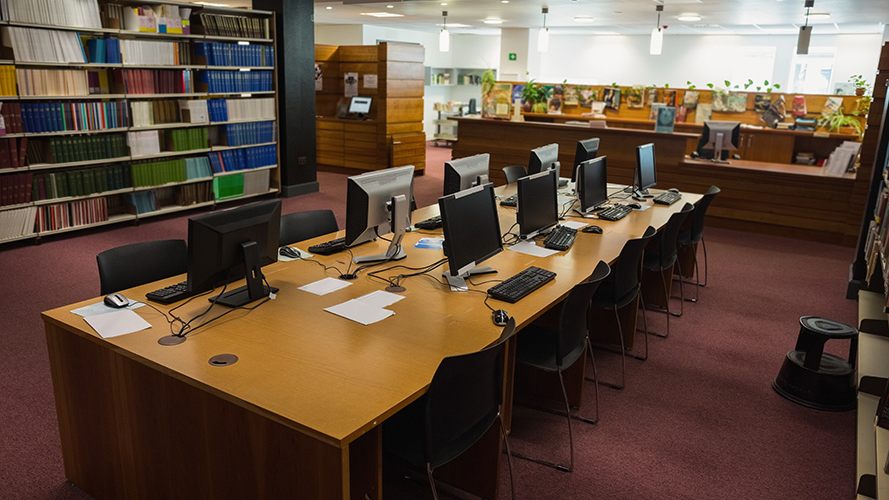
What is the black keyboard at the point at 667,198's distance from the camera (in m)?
5.40

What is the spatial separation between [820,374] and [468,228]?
2127 millimetres

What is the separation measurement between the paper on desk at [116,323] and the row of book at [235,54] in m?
5.36

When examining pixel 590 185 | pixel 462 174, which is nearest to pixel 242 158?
pixel 462 174

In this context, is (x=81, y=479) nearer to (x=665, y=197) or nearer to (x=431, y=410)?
(x=431, y=410)

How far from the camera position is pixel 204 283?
2609 mm

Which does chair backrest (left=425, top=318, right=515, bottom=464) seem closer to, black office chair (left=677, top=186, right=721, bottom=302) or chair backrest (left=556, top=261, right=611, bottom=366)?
chair backrest (left=556, top=261, right=611, bottom=366)

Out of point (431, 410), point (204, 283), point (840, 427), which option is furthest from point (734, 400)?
point (204, 283)

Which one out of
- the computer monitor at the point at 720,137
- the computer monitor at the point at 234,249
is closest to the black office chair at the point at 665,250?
the computer monitor at the point at 234,249

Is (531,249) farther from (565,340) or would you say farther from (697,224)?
(697,224)

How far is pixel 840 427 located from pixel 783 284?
2.58 meters

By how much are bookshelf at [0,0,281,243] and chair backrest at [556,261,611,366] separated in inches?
208

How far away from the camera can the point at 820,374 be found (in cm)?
350

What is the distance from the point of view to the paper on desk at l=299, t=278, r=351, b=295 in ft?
9.67

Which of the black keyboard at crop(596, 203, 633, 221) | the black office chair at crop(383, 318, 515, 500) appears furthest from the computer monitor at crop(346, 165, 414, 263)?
the black keyboard at crop(596, 203, 633, 221)
